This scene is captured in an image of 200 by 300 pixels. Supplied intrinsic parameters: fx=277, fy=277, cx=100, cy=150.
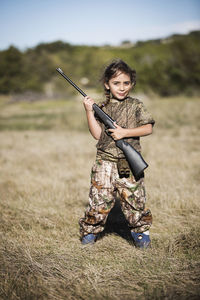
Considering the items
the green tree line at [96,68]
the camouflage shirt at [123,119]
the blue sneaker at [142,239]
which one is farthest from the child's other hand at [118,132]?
the blue sneaker at [142,239]

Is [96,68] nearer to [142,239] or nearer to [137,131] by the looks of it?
[137,131]

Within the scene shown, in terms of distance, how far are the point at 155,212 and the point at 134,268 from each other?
1.45 m

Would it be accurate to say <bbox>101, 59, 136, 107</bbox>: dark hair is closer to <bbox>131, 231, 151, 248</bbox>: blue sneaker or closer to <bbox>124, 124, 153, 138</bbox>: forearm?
<bbox>124, 124, 153, 138</bbox>: forearm

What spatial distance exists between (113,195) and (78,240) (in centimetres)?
69

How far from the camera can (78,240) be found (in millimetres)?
2998

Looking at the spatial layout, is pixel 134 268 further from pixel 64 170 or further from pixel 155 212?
pixel 64 170

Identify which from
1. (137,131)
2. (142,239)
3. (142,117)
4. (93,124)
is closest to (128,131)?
(137,131)

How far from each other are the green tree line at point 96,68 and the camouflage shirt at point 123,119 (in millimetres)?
341

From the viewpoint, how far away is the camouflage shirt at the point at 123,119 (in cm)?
268

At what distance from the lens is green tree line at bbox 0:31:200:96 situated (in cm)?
1995

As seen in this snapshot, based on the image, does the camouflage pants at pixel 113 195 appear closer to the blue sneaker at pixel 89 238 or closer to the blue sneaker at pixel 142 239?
the blue sneaker at pixel 142 239

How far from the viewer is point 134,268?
2.26 m

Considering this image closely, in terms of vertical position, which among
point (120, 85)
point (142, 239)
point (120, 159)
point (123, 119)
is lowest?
point (142, 239)

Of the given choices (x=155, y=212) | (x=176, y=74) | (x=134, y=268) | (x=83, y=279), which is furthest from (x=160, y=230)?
(x=176, y=74)
